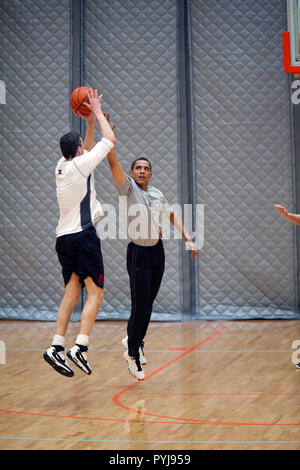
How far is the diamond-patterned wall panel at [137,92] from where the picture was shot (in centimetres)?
699

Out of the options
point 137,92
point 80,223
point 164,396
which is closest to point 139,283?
point 80,223

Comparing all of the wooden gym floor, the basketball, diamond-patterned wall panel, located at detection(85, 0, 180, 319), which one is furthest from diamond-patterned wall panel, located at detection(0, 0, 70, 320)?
the basketball

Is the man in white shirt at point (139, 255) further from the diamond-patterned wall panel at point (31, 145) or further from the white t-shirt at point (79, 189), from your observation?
the diamond-patterned wall panel at point (31, 145)

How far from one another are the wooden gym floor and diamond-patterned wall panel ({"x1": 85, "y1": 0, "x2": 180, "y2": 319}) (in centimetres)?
92

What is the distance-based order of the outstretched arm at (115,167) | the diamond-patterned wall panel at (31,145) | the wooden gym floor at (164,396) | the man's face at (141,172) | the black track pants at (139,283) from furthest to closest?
the diamond-patterned wall panel at (31,145) → the man's face at (141,172) → the black track pants at (139,283) → the outstretched arm at (115,167) → the wooden gym floor at (164,396)

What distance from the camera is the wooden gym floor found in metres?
3.22

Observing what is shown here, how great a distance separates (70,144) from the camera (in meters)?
4.00

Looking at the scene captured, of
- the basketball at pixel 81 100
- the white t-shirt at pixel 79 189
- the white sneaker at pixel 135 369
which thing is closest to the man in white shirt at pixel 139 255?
the white sneaker at pixel 135 369

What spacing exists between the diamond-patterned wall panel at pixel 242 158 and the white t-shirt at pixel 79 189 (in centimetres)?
307

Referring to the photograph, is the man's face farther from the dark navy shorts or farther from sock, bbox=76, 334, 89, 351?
sock, bbox=76, 334, 89, 351

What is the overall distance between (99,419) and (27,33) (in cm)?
478

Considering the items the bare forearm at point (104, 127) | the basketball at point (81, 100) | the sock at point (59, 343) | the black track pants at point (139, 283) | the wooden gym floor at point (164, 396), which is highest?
the basketball at point (81, 100)

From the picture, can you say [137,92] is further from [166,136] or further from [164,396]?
[164,396]

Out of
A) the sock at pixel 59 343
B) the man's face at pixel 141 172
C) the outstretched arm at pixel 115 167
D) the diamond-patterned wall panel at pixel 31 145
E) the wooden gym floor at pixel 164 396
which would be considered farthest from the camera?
the diamond-patterned wall panel at pixel 31 145
